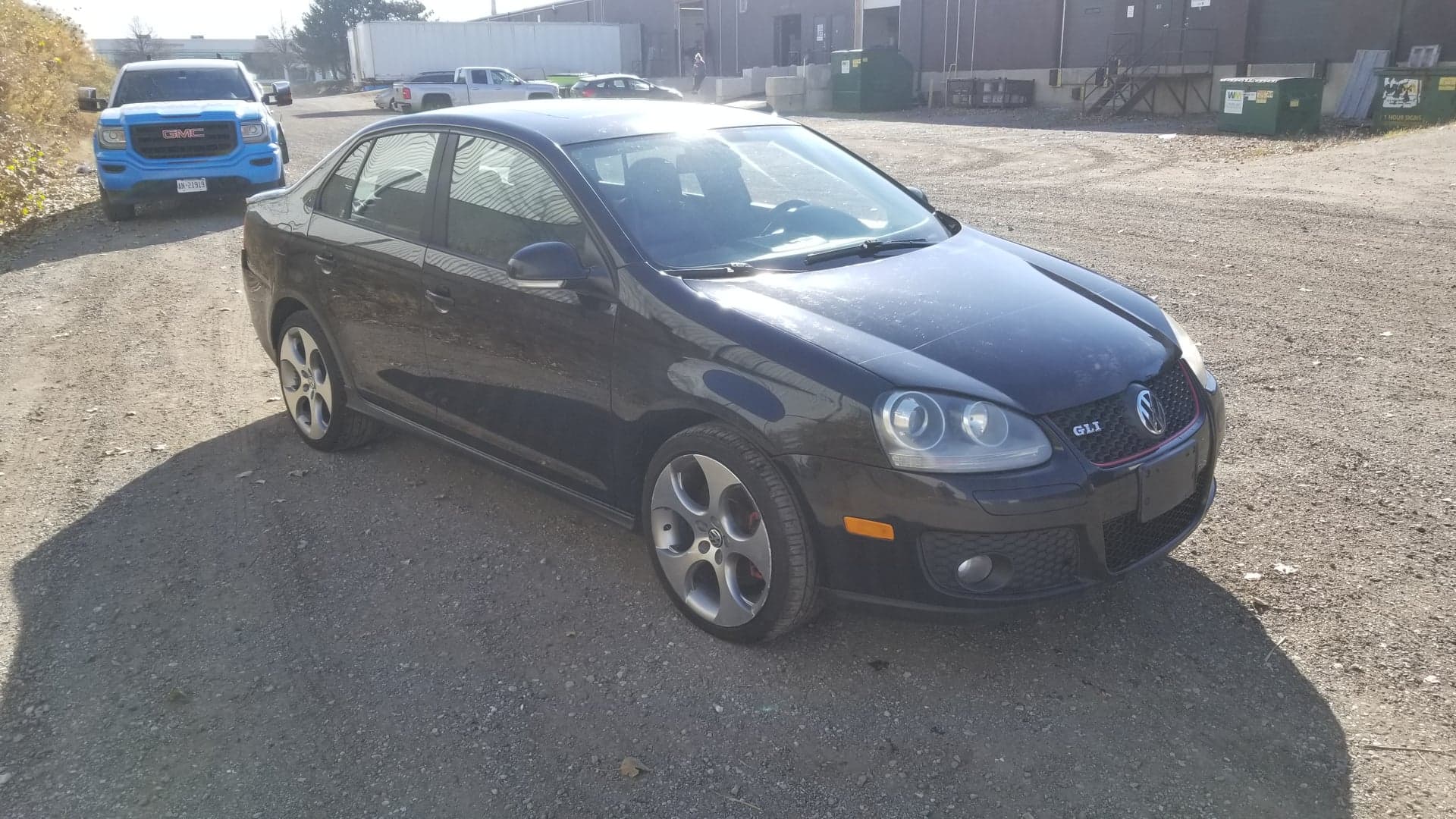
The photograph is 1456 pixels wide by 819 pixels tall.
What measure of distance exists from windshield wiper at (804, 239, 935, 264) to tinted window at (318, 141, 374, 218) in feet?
7.70

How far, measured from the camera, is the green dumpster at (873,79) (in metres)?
35.2

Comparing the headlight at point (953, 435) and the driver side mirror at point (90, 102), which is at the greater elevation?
the driver side mirror at point (90, 102)

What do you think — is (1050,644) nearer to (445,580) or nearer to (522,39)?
(445,580)

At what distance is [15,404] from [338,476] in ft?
8.81

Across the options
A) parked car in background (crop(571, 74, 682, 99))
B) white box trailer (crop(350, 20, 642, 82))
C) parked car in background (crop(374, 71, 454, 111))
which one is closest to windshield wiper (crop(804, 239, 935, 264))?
parked car in background (crop(571, 74, 682, 99))

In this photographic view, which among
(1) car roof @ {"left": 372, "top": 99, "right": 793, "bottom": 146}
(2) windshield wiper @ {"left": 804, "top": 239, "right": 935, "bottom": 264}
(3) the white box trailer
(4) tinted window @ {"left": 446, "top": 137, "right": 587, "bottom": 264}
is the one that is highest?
(3) the white box trailer

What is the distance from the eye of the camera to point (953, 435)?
3.12m

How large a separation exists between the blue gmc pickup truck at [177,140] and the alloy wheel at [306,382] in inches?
339

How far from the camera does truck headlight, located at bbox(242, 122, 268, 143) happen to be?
43.1 feet

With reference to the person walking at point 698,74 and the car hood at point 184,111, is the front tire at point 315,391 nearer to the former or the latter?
the car hood at point 184,111

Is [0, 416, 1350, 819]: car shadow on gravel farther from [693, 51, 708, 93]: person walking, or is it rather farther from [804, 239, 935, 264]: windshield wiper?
[693, 51, 708, 93]: person walking

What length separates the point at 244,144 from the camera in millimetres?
13148

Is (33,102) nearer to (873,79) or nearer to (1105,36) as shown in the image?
(873,79)

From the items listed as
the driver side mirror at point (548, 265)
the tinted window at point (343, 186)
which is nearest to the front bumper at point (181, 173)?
the tinted window at point (343, 186)
